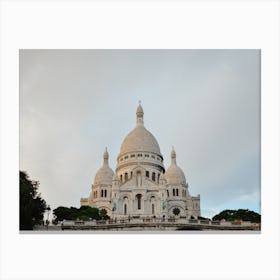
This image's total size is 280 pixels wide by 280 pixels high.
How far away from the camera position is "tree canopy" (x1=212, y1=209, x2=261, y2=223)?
13812 mm

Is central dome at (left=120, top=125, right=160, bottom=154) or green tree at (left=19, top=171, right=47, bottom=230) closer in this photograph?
green tree at (left=19, top=171, right=47, bottom=230)

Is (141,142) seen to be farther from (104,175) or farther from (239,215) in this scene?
(239,215)

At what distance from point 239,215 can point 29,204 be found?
7037 millimetres

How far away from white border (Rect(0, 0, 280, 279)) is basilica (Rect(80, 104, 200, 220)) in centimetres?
1966

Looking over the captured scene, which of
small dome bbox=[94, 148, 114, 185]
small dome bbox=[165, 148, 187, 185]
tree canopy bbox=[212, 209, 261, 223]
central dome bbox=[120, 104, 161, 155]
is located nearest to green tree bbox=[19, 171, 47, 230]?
tree canopy bbox=[212, 209, 261, 223]

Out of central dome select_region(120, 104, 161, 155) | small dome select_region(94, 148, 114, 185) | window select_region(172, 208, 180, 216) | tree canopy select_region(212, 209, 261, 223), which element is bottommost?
window select_region(172, 208, 180, 216)

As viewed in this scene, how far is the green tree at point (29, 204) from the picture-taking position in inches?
561

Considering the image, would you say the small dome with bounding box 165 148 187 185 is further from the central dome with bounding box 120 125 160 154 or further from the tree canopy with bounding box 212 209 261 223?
the tree canopy with bounding box 212 209 261 223
